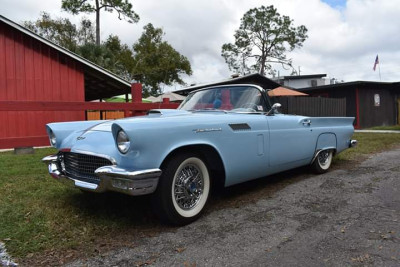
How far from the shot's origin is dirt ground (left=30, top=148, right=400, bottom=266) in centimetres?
273

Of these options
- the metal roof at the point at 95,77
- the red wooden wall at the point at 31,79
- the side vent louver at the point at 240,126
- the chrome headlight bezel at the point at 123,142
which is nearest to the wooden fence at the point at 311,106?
the metal roof at the point at 95,77

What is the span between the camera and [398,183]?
5.04 metres

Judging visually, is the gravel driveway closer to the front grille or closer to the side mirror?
the front grille

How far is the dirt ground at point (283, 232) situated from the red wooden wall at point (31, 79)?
8.60m

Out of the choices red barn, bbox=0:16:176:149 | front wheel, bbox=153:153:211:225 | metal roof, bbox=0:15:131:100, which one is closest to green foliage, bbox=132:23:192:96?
metal roof, bbox=0:15:131:100

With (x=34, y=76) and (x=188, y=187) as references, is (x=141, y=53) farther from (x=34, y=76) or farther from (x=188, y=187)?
(x=188, y=187)

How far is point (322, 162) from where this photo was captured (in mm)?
5844

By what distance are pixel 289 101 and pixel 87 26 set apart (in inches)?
1033

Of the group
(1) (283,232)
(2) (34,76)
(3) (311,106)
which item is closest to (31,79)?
(2) (34,76)

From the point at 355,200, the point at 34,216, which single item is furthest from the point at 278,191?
the point at 34,216

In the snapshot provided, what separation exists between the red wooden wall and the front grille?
7.71 m

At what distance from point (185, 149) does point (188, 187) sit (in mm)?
392

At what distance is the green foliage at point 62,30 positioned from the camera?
109 ft

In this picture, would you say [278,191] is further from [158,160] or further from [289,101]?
[289,101]
